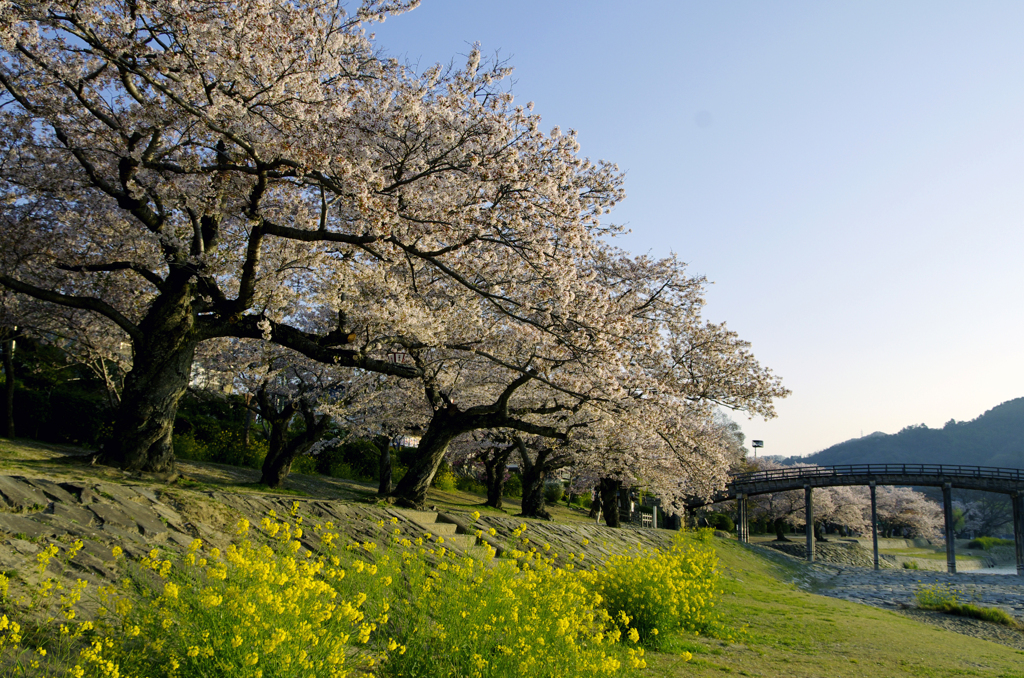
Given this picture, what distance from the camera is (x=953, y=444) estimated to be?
441ft

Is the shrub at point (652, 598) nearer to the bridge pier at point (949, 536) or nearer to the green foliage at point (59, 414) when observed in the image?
the green foliage at point (59, 414)

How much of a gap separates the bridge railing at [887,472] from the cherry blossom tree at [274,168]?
33.7m

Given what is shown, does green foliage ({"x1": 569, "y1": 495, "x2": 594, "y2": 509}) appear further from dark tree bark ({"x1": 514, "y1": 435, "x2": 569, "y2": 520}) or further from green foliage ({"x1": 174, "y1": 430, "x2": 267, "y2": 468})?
green foliage ({"x1": 174, "y1": 430, "x2": 267, "y2": 468})

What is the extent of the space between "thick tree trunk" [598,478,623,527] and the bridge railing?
49.4ft

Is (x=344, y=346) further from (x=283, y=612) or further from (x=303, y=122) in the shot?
(x=283, y=612)

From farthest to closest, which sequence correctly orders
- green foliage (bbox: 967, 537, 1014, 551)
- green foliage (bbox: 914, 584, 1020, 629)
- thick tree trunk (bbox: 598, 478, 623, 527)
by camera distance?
green foliage (bbox: 967, 537, 1014, 551) → thick tree trunk (bbox: 598, 478, 623, 527) → green foliage (bbox: 914, 584, 1020, 629)

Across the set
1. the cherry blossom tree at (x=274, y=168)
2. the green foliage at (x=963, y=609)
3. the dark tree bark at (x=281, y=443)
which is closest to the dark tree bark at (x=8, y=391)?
the cherry blossom tree at (x=274, y=168)

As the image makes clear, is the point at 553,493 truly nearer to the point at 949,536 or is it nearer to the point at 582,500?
the point at 582,500

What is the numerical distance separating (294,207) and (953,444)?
158 m

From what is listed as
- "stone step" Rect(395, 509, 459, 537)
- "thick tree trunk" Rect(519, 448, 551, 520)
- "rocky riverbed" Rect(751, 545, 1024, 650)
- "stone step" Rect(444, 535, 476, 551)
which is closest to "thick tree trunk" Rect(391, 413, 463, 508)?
"stone step" Rect(395, 509, 459, 537)

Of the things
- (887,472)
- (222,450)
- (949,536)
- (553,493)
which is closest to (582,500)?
(553,493)

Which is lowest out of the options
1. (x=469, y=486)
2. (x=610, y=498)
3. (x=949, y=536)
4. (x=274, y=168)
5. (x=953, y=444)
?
(x=949, y=536)

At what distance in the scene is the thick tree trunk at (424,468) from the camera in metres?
13.3

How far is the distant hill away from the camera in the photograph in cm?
12825
